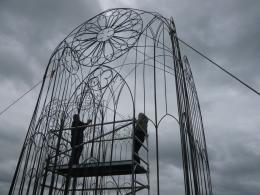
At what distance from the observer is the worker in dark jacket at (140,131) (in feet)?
15.6

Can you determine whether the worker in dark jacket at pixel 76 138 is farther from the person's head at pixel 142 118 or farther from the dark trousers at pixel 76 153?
the person's head at pixel 142 118

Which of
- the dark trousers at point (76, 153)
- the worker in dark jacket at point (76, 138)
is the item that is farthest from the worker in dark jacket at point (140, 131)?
the dark trousers at point (76, 153)

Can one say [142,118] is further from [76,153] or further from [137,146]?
[76,153]

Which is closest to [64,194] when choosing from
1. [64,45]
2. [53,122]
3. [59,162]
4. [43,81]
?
[59,162]

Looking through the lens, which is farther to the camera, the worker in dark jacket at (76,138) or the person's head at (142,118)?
the worker in dark jacket at (76,138)

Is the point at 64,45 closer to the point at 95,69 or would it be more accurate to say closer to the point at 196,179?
the point at 95,69

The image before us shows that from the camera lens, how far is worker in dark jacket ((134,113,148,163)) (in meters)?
4.75

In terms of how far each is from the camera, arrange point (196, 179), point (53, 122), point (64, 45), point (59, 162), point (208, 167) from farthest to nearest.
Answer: point (64, 45), point (53, 122), point (59, 162), point (208, 167), point (196, 179)

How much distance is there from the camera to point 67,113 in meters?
5.75

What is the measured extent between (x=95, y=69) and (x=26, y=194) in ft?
9.33

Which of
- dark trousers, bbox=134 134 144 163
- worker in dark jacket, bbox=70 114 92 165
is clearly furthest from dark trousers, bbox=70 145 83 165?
dark trousers, bbox=134 134 144 163

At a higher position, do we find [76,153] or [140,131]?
[140,131]

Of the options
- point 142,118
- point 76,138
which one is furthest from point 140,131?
point 76,138

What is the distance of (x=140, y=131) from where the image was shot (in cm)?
A: 505
